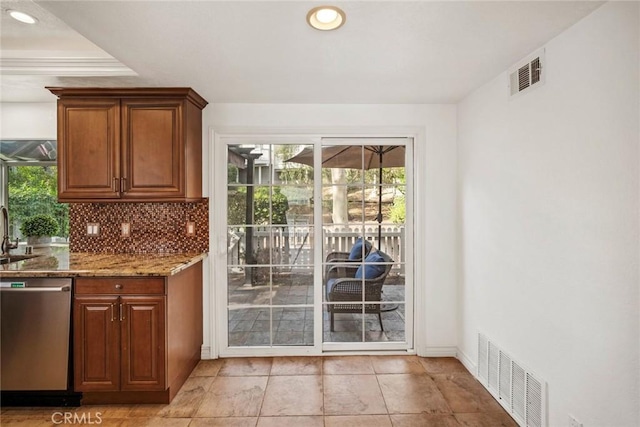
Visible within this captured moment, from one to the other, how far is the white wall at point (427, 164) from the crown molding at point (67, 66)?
0.84 m

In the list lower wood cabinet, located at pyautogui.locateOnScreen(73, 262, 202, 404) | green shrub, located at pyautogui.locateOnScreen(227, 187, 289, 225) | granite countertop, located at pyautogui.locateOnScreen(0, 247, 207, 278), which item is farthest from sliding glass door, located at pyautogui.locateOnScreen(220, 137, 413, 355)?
lower wood cabinet, located at pyautogui.locateOnScreen(73, 262, 202, 404)

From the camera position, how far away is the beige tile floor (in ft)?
7.26

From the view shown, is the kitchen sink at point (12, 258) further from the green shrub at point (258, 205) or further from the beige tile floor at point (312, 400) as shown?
the green shrub at point (258, 205)

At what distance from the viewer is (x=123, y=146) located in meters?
2.72

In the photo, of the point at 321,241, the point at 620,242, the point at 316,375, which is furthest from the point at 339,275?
the point at 620,242

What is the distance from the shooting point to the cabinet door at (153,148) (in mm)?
2707

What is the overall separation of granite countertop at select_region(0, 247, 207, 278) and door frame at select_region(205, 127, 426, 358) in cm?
26

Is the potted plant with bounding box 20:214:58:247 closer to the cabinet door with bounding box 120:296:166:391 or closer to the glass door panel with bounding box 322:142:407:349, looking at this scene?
the cabinet door with bounding box 120:296:166:391

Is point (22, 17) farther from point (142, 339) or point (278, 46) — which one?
point (142, 339)

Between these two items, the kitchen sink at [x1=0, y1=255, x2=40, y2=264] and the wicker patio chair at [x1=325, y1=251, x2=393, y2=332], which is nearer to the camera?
the kitchen sink at [x1=0, y1=255, x2=40, y2=264]

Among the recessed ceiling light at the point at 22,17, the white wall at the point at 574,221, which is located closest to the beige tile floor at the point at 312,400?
the white wall at the point at 574,221

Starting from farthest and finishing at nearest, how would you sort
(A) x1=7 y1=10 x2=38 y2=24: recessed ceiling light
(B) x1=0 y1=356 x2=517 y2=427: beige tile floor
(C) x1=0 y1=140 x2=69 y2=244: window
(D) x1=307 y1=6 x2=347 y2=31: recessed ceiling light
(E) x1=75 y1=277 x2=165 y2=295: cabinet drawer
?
1. (C) x1=0 y1=140 x2=69 y2=244: window
2. (E) x1=75 y1=277 x2=165 y2=295: cabinet drawer
3. (B) x1=0 y1=356 x2=517 y2=427: beige tile floor
4. (A) x1=7 y1=10 x2=38 y2=24: recessed ceiling light
5. (D) x1=307 y1=6 x2=347 y2=31: recessed ceiling light

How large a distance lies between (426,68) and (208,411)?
2767 mm

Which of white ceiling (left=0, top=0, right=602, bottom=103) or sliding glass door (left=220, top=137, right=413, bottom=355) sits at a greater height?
white ceiling (left=0, top=0, right=602, bottom=103)
